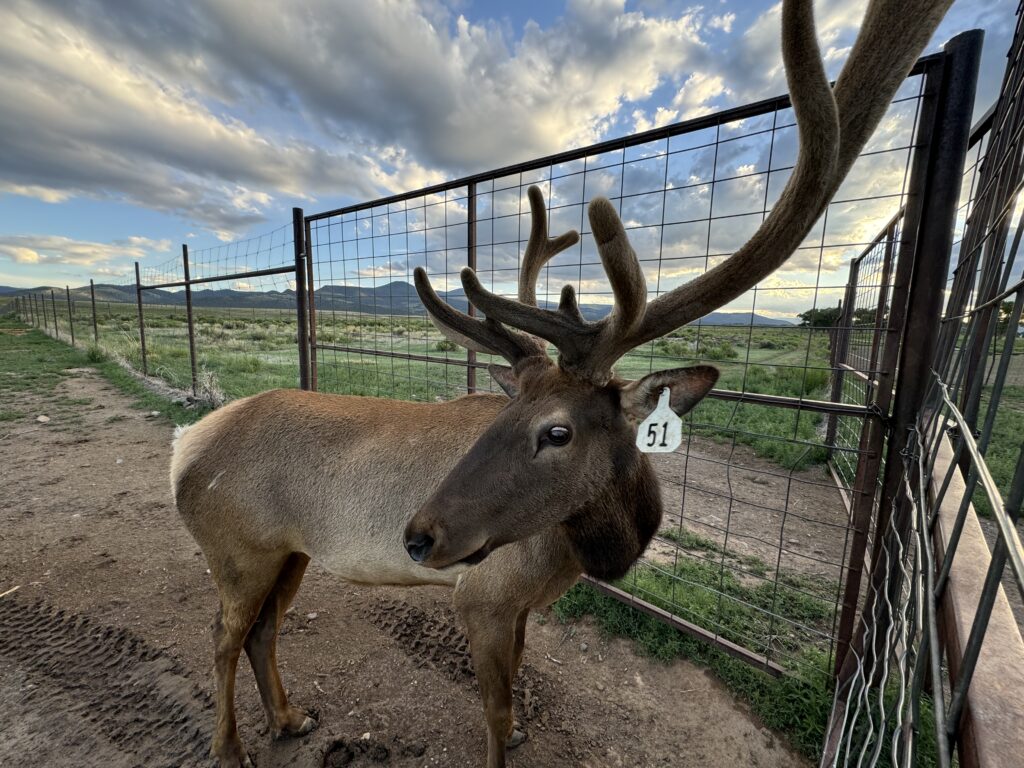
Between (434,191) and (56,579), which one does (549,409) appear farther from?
(56,579)

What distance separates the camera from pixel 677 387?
6.12ft

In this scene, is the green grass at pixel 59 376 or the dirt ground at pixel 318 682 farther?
the green grass at pixel 59 376

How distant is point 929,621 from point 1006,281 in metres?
1.02

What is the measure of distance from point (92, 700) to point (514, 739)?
8.56 feet

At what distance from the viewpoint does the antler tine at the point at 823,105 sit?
1392mm

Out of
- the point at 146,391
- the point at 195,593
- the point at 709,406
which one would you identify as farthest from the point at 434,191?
the point at 146,391

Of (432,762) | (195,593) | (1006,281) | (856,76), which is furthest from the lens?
(195,593)

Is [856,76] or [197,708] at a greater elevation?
[856,76]

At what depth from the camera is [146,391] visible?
414 inches

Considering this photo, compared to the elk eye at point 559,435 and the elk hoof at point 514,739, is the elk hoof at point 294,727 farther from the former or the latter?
the elk eye at point 559,435

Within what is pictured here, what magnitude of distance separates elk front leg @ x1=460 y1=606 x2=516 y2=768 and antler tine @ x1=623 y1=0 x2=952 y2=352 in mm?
1955

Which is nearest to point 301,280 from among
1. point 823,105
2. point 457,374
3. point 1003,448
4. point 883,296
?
point 823,105

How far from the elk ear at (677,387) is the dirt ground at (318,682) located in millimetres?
2124

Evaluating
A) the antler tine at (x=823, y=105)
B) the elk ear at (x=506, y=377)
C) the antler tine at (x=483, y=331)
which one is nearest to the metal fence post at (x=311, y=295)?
the antler tine at (x=483, y=331)
